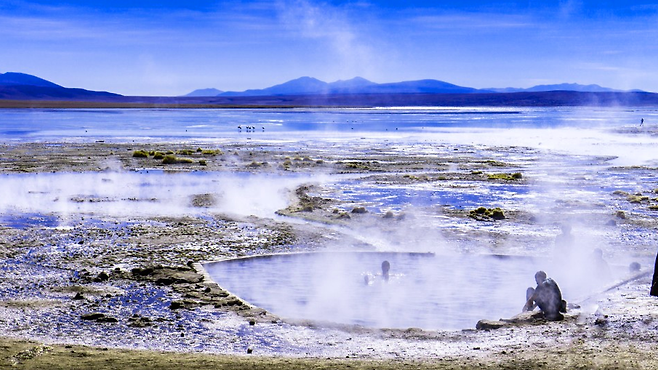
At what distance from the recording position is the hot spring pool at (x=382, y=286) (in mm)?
12023

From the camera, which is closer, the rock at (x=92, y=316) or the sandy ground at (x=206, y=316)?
the sandy ground at (x=206, y=316)

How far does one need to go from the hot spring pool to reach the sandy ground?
28.3 inches

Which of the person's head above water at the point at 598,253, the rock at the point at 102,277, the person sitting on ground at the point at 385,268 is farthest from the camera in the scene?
the person's head above water at the point at 598,253

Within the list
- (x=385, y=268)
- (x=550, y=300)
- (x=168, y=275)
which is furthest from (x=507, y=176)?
(x=550, y=300)

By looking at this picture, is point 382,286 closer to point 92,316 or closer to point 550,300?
point 550,300

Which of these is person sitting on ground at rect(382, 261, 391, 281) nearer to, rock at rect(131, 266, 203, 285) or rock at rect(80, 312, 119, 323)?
rock at rect(131, 266, 203, 285)

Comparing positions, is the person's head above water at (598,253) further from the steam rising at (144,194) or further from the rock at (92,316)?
the rock at (92,316)

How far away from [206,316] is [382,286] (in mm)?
3711

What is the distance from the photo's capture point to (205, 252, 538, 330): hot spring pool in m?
12.0

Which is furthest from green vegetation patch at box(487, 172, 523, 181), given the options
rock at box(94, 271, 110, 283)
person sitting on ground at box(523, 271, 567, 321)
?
rock at box(94, 271, 110, 283)

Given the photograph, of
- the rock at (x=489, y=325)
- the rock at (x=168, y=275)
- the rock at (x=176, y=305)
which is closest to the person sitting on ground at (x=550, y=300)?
the rock at (x=489, y=325)

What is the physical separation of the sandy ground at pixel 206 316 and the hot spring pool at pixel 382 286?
28.3 inches

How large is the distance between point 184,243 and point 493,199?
11.7 meters

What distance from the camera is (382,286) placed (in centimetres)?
1381
